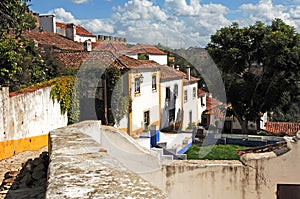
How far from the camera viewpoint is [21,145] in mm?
9156

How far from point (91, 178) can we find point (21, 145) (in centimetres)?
778

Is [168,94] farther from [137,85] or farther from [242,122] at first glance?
[242,122]

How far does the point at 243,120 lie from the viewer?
22.8m

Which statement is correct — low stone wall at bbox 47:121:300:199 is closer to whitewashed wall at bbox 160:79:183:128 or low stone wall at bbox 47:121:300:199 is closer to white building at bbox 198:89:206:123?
whitewashed wall at bbox 160:79:183:128

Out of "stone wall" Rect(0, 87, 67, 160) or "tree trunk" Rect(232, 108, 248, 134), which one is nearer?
"stone wall" Rect(0, 87, 67, 160)

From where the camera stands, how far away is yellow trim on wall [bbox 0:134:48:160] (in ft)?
26.9

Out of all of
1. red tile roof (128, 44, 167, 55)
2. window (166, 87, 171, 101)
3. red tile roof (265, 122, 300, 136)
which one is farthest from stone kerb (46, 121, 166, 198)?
red tile roof (265, 122, 300, 136)

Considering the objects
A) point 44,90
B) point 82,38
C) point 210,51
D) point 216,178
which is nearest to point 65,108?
point 44,90

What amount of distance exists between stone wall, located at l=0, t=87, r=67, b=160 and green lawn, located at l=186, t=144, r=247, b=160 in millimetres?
7274

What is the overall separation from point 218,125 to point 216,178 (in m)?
19.2

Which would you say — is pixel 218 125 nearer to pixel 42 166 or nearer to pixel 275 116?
pixel 275 116

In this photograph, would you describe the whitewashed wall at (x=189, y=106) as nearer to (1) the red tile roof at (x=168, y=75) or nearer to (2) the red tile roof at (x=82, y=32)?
(1) the red tile roof at (x=168, y=75)

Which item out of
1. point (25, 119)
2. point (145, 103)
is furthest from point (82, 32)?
point (25, 119)

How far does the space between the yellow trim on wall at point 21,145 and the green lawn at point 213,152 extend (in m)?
7.57
